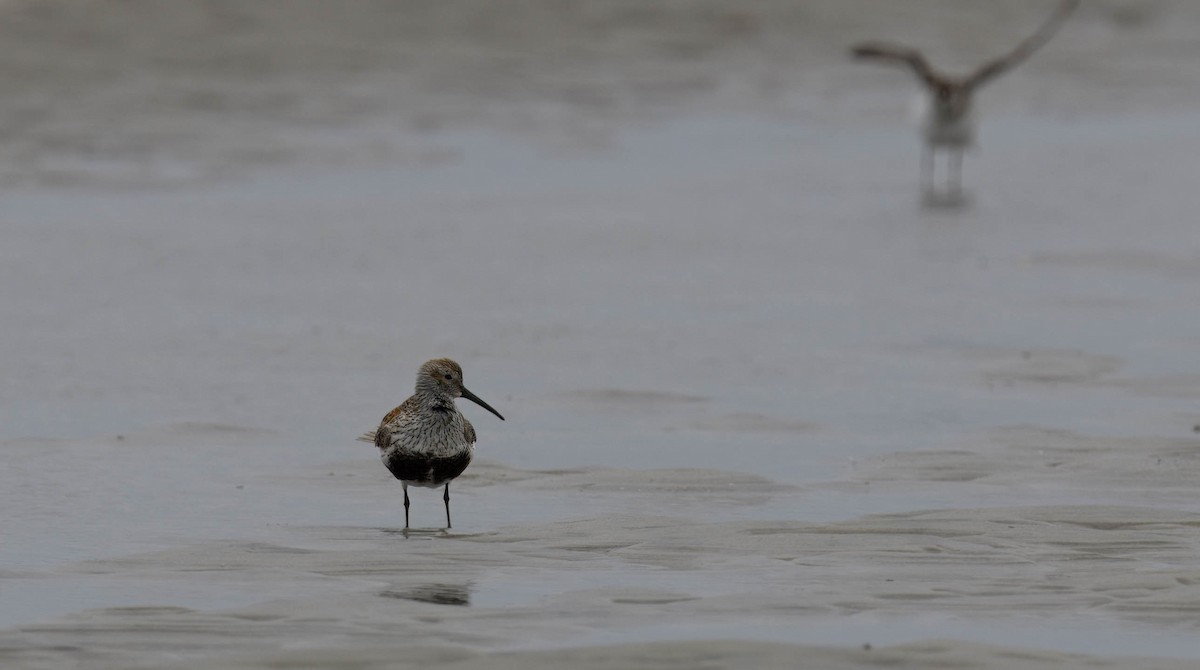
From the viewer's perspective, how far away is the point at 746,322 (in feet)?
43.7

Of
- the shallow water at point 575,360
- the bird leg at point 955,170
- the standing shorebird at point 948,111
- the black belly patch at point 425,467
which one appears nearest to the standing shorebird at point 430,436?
the black belly patch at point 425,467

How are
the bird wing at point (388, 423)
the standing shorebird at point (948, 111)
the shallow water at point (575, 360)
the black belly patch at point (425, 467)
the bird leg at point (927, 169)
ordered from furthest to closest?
1. the standing shorebird at point (948, 111)
2. the bird leg at point (927, 169)
3. the bird wing at point (388, 423)
4. the black belly patch at point (425, 467)
5. the shallow water at point (575, 360)

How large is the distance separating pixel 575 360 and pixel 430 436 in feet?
12.0

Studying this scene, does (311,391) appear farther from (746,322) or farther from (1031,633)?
(1031,633)

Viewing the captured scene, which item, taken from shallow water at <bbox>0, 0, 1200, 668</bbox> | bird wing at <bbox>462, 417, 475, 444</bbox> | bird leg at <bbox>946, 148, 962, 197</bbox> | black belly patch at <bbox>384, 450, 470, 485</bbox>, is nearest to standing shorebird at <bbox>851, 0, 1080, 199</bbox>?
bird leg at <bbox>946, 148, 962, 197</bbox>

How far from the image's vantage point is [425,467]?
27.6ft

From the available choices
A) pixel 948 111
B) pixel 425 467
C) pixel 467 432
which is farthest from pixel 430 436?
pixel 948 111

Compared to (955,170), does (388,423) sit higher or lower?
lower

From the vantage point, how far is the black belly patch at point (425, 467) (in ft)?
27.6

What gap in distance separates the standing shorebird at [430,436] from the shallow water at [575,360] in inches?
11.7

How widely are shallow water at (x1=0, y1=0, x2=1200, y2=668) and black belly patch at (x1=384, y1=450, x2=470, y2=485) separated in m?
0.29

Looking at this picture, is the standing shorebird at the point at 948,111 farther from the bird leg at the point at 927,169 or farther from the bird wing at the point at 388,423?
the bird wing at the point at 388,423

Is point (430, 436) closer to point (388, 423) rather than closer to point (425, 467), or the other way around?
point (425, 467)

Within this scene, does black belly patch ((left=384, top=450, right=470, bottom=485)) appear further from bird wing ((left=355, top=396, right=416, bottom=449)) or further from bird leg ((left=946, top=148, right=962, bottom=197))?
bird leg ((left=946, top=148, right=962, bottom=197))
